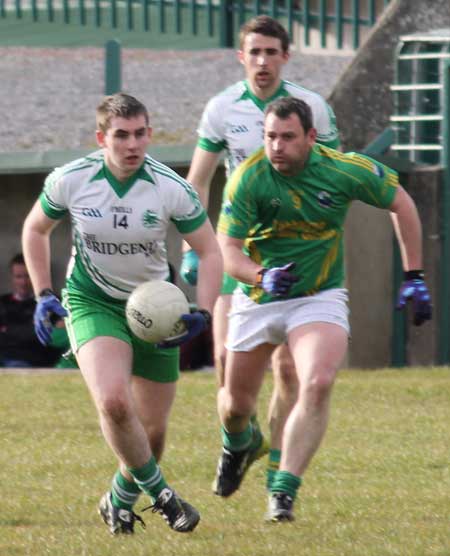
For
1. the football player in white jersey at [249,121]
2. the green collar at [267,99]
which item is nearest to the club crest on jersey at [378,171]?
the football player in white jersey at [249,121]

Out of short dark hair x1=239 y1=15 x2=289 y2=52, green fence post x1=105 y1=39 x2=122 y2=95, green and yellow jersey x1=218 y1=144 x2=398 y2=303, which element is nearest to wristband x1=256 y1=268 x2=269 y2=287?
green and yellow jersey x1=218 y1=144 x2=398 y2=303

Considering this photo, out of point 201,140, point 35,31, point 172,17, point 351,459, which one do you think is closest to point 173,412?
point 351,459

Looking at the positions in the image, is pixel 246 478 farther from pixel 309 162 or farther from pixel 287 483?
pixel 309 162

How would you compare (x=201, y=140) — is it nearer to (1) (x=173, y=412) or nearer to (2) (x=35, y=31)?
(1) (x=173, y=412)

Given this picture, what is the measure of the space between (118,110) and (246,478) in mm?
3075

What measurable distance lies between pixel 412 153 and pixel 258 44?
23.9ft

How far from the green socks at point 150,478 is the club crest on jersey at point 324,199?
5.04 feet

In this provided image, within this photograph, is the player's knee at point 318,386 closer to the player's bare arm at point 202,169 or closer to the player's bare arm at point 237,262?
the player's bare arm at point 237,262

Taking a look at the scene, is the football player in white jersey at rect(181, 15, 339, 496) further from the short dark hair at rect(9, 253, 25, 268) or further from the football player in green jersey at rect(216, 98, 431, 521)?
the short dark hair at rect(9, 253, 25, 268)

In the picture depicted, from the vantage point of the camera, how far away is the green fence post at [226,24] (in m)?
22.2

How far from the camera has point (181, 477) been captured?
10453 millimetres

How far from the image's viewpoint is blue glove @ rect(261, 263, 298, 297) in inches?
330

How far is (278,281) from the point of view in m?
8.38

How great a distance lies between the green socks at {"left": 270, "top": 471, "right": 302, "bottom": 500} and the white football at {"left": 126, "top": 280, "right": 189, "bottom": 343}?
89 cm
